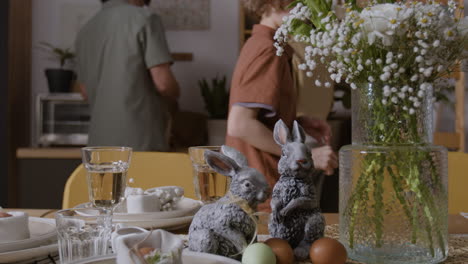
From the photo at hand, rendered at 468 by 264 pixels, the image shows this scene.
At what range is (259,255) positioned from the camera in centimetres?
73

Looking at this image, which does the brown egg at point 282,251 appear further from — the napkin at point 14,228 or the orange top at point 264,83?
the orange top at point 264,83

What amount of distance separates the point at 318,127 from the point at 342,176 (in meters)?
0.86

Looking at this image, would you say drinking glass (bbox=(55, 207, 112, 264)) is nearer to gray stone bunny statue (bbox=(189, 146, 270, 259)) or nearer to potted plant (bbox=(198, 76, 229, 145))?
gray stone bunny statue (bbox=(189, 146, 270, 259))

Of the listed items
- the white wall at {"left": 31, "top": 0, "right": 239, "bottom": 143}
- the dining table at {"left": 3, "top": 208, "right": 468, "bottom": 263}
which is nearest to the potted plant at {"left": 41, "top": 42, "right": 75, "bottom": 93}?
the white wall at {"left": 31, "top": 0, "right": 239, "bottom": 143}

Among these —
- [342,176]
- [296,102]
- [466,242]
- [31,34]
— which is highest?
[31,34]

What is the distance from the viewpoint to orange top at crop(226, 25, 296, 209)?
5.06 ft

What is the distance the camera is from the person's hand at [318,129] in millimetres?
1693

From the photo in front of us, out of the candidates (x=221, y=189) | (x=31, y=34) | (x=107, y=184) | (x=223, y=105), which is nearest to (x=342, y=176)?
(x=221, y=189)

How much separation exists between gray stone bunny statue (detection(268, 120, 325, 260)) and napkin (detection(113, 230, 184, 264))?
0.68ft

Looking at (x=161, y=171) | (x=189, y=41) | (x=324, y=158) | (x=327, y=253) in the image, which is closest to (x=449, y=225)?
(x=324, y=158)

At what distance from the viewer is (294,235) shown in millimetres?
819

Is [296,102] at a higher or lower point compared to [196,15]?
lower

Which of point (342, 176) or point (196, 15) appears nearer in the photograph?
point (342, 176)

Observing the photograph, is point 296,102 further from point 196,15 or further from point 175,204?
point 196,15
